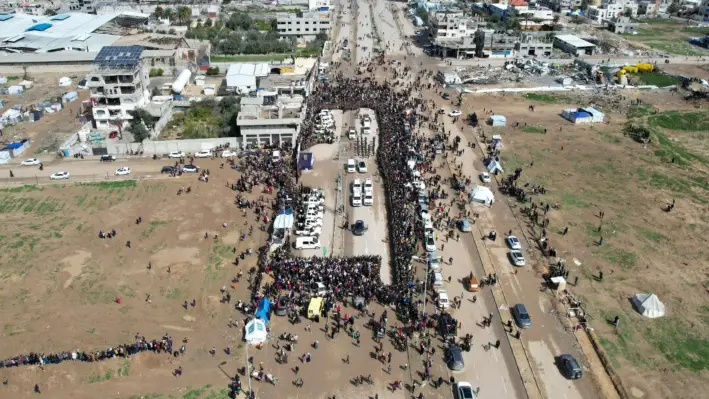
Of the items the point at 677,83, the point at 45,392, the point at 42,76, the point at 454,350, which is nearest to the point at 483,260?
the point at 454,350

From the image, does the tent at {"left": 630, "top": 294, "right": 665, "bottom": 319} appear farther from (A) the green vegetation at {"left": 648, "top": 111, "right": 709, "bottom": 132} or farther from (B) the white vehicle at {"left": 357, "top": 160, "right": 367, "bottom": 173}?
(A) the green vegetation at {"left": 648, "top": 111, "right": 709, "bottom": 132}

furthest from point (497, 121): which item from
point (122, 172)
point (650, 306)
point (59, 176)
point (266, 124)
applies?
point (59, 176)

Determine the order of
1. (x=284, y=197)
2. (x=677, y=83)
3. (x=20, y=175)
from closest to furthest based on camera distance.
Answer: (x=284, y=197) < (x=20, y=175) < (x=677, y=83)

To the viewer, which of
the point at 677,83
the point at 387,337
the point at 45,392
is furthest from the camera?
the point at 677,83

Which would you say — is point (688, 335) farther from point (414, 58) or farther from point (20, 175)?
point (414, 58)

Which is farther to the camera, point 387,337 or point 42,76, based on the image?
point 42,76

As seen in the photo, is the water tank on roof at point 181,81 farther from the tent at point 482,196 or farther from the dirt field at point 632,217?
the tent at point 482,196

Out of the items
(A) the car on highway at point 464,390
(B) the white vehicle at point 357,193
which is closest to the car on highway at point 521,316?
(A) the car on highway at point 464,390
